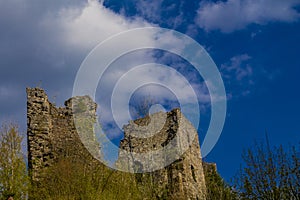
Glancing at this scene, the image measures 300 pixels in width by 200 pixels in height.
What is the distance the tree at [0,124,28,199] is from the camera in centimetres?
1641

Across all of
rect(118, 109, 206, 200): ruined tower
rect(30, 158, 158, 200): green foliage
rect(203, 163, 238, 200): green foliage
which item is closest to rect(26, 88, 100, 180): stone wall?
rect(30, 158, 158, 200): green foliage

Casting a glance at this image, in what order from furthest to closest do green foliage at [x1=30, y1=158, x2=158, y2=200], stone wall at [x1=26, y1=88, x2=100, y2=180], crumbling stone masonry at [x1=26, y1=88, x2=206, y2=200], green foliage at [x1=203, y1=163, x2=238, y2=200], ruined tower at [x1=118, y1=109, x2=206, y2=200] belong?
1. ruined tower at [x1=118, y1=109, x2=206, y2=200]
2. crumbling stone masonry at [x1=26, y1=88, x2=206, y2=200]
3. stone wall at [x1=26, y1=88, x2=100, y2=180]
4. green foliage at [x1=203, y1=163, x2=238, y2=200]
5. green foliage at [x1=30, y1=158, x2=158, y2=200]

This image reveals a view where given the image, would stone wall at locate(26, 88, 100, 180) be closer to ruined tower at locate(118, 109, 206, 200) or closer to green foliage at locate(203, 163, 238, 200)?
ruined tower at locate(118, 109, 206, 200)

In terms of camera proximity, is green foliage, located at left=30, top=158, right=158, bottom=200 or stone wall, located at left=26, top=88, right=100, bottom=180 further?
stone wall, located at left=26, top=88, right=100, bottom=180

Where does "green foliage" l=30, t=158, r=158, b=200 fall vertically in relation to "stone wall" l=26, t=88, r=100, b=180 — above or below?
below

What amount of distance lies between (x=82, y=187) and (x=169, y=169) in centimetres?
696

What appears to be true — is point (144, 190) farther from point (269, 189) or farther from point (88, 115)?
point (269, 189)

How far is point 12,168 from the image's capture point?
55.5 feet

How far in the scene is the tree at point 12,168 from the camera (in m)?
16.4

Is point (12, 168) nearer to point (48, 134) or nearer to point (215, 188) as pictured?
point (48, 134)

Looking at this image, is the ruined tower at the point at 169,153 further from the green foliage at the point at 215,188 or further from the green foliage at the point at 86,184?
the green foliage at the point at 86,184

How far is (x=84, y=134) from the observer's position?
774 inches

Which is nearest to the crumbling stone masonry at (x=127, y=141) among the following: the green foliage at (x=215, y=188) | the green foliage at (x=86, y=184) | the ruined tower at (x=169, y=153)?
the ruined tower at (x=169, y=153)

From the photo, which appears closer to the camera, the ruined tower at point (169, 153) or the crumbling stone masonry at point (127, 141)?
the crumbling stone masonry at point (127, 141)
